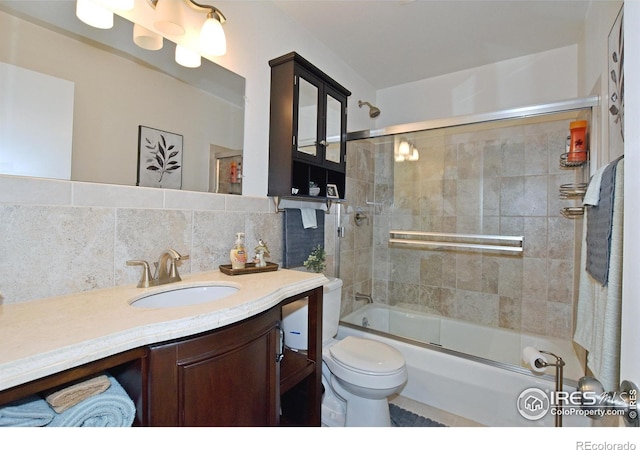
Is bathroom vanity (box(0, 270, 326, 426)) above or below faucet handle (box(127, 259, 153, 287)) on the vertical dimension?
below

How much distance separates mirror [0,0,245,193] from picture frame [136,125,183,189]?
0.02 metres

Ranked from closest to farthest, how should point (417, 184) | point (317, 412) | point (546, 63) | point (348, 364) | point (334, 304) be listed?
1. point (317, 412)
2. point (348, 364)
3. point (334, 304)
4. point (546, 63)
5. point (417, 184)

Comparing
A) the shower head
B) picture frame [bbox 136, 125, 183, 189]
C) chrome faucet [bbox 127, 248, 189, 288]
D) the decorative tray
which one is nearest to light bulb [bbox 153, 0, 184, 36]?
picture frame [bbox 136, 125, 183, 189]

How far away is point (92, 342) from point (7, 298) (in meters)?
0.51

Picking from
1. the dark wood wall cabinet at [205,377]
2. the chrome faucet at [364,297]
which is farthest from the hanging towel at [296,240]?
the chrome faucet at [364,297]

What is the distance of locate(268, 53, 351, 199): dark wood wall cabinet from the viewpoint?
1.68 m

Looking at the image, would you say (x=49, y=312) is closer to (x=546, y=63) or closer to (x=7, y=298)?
(x=7, y=298)

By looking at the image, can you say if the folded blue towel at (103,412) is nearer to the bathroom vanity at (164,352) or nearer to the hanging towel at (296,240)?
the bathroom vanity at (164,352)

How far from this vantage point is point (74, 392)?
2.16ft

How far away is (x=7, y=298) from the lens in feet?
2.87

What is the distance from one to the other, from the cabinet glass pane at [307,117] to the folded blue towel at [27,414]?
1.46m

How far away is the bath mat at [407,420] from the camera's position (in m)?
1.64

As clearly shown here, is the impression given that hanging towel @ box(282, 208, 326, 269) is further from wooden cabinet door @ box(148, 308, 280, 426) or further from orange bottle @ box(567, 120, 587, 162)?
orange bottle @ box(567, 120, 587, 162)
